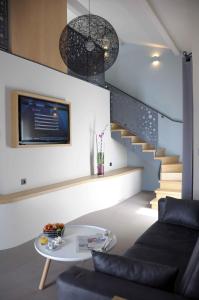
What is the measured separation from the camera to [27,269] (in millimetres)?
2941

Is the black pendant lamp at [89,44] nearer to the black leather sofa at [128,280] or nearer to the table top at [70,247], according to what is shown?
the table top at [70,247]

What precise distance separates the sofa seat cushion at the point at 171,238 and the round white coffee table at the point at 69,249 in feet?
1.29

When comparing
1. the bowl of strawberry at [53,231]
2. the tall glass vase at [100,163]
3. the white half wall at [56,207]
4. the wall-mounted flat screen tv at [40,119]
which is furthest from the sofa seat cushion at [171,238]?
the tall glass vase at [100,163]

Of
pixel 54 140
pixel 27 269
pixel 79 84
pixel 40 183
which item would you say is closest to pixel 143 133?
pixel 79 84

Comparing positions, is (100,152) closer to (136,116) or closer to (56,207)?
(136,116)

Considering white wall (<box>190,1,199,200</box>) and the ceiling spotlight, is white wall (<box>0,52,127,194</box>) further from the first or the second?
white wall (<box>190,1,199,200</box>)

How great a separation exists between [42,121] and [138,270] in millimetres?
3352

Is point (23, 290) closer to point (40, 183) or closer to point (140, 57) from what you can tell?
point (40, 183)

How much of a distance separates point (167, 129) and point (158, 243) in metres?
4.94

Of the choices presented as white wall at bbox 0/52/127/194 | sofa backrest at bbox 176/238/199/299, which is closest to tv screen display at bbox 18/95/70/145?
white wall at bbox 0/52/127/194

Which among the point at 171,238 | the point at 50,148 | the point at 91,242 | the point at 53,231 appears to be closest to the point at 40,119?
the point at 50,148

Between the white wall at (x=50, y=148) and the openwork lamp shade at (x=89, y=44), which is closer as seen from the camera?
the openwork lamp shade at (x=89, y=44)

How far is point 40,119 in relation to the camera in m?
4.36

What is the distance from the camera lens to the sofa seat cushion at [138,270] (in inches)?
56.8
